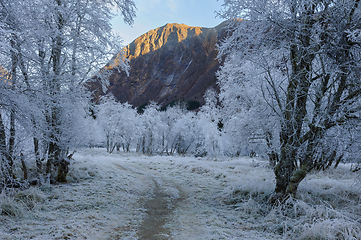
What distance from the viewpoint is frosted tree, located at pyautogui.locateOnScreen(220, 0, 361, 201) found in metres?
4.85

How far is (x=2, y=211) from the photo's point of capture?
14.8ft

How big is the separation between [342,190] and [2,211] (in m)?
9.21

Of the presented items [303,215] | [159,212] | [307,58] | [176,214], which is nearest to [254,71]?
[307,58]

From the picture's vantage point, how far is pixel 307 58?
5.44 metres

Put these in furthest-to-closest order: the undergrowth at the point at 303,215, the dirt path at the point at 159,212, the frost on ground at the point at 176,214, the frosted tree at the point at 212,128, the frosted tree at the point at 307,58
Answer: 1. the frosted tree at the point at 212,128
2. the frosted tree at the point at 307,58
3. the dirt path at the point at 159,212
4. the frost on ground at the point at 176,214
5. the undergrowth at the point at 303,215

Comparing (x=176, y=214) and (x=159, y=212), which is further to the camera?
(x=159, y=212)

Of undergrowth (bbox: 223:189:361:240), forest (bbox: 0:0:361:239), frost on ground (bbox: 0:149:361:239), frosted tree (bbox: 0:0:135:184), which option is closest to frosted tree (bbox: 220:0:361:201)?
forest (bbox: 0:0:361:239)

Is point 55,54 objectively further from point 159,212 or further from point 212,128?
point 212,128

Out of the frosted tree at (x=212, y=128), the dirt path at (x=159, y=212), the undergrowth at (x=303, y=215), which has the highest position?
the frosted tree at (x=212, y=128)

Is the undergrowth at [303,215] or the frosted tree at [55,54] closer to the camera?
the undergrowth at [303,215]

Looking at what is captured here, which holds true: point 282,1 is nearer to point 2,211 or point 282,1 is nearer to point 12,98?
point 12,98

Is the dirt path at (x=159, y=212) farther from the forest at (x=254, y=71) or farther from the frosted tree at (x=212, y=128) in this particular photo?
the frosted tree at (x=212, y=128)

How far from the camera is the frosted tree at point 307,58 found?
485cm

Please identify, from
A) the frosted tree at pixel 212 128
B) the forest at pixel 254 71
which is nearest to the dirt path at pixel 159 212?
the forest at pixel 254 71
